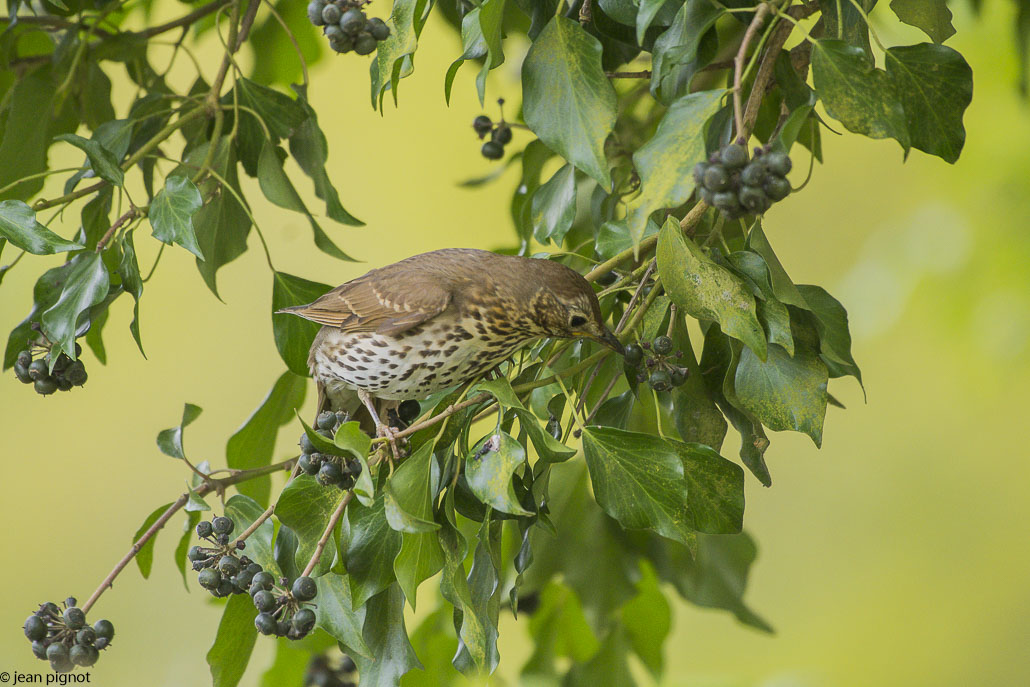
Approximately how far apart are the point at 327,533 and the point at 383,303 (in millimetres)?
355

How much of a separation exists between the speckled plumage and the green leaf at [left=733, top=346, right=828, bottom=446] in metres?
0.22

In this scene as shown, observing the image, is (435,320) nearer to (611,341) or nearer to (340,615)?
(611,341)

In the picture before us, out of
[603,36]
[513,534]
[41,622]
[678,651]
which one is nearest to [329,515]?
[41,622]

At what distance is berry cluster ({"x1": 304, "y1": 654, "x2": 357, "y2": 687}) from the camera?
4.55 ft

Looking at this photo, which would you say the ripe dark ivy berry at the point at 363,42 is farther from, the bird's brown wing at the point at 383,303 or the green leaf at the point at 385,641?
the green leaf at the point at 385,641

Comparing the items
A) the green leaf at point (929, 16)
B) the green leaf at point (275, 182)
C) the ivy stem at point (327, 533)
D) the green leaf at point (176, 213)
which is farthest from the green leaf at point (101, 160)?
the green leaf at point (929, 16)

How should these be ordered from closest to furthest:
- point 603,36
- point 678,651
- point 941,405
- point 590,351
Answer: point 603,36, point 590,351, point 941,405, point 678,651

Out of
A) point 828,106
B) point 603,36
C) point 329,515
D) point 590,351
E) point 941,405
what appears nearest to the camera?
point 828,106

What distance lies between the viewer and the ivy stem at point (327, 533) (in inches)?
31.3

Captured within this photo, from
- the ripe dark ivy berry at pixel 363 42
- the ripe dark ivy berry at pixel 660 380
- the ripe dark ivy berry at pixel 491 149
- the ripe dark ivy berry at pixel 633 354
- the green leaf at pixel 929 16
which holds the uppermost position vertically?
the green leaf at pixel 929 16

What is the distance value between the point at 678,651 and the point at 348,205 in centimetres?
139

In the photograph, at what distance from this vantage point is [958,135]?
31.0 inches

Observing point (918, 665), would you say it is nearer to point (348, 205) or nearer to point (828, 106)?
point (348, 205)

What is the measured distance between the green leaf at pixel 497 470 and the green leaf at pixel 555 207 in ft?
1.12
